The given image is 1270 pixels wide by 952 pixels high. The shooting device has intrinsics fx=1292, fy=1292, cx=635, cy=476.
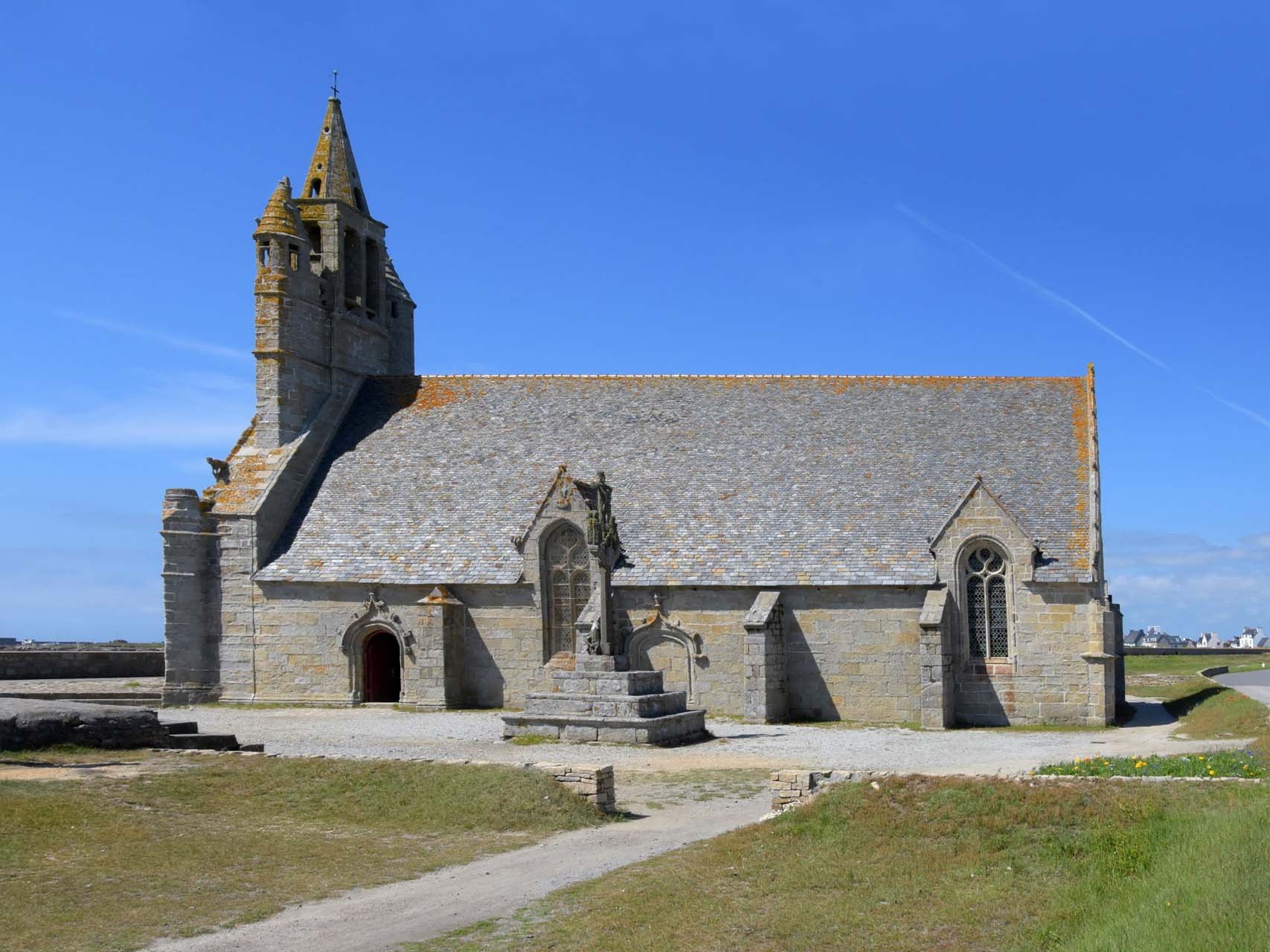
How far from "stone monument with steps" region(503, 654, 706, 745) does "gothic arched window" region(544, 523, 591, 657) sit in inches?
272

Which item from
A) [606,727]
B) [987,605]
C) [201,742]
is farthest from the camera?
[987,605]

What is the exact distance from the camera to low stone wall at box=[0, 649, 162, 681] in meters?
41.1

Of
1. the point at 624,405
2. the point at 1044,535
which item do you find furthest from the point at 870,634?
the point at 624,405

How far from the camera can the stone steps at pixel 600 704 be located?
25172 millimetres

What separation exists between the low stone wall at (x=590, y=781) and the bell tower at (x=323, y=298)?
2127cm

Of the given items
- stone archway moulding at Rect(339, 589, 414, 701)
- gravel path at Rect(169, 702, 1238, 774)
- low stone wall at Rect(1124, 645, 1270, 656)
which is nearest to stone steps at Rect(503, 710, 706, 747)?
gravel path at Rect(169, 702, 1238, 774)

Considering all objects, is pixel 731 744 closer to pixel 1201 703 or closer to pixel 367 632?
pixel 367 632

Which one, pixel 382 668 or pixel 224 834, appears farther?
pixel 382 668

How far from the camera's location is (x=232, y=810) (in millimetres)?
17234

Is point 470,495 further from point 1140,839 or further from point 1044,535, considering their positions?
point 1140,839

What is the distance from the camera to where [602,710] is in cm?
2538

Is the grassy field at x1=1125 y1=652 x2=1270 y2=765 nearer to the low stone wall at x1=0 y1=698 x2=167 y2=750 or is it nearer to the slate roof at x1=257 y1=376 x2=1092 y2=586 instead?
the slate roof at x1=257 y1=376 x2=1092 y2=586

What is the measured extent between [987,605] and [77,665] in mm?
28933

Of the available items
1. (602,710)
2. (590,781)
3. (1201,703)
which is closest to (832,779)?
(590,781)
